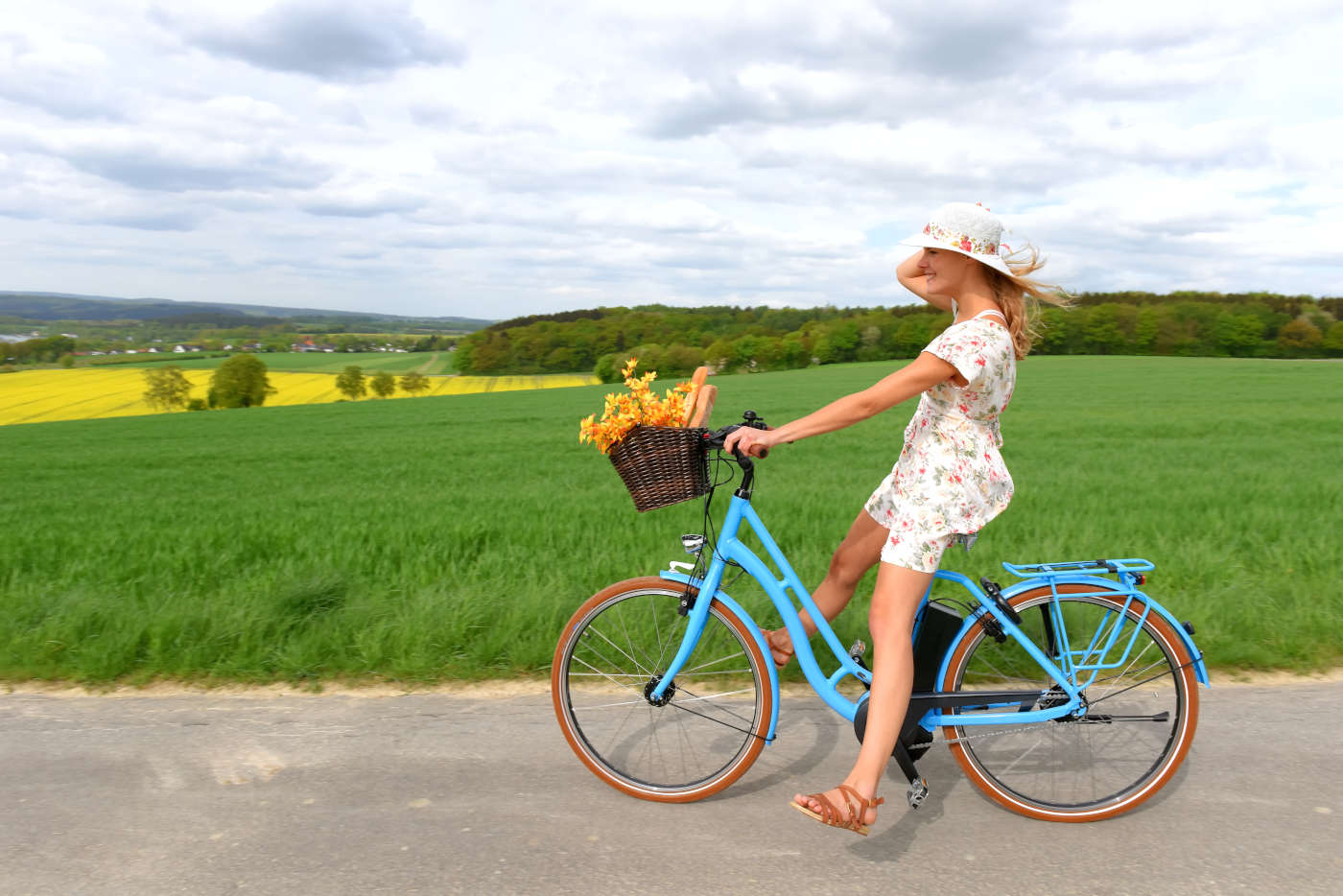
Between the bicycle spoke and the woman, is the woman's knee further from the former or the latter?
the bicycle spoke

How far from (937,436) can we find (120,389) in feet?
231

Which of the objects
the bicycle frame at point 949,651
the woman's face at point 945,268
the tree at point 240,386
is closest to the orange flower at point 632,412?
the bicycle frame at point 949,651

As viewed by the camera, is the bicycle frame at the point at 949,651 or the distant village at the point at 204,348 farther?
the distant village at the point at 204,348

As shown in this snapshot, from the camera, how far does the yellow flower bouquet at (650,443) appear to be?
114 inches

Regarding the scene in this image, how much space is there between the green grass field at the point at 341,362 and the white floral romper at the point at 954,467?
7092 cm

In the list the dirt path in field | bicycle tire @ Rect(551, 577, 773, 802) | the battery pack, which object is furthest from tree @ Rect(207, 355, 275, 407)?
the battery pack

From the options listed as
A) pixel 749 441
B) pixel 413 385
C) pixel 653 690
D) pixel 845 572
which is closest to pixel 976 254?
pixel 749 441

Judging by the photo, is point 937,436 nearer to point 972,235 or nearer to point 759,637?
point 972,235

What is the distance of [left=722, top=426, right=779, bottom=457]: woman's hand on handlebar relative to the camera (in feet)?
9.29

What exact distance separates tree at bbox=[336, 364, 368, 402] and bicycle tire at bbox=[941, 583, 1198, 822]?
2546 inches

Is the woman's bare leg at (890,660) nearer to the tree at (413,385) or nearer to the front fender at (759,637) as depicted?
the front fender at (759,637)

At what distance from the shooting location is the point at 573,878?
2.56 meters

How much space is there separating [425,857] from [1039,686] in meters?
2.23

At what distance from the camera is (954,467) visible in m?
2.82
